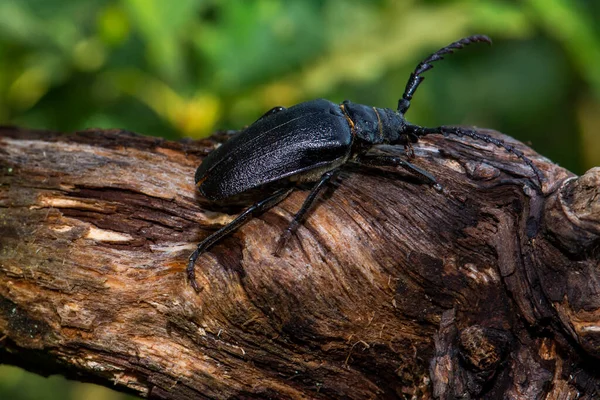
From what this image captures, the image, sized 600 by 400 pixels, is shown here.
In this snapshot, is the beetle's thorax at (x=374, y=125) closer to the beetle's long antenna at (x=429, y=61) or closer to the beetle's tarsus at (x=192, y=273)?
the beetle's long antenna at (x=429, y=61)

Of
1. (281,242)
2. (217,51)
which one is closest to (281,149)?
(281,242)

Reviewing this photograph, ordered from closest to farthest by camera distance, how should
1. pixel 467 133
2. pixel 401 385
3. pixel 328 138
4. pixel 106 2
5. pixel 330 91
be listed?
pixel 401 385 → pixel 467 133 → pixel 328 138 → pixel 106 2 → pixel 330 91

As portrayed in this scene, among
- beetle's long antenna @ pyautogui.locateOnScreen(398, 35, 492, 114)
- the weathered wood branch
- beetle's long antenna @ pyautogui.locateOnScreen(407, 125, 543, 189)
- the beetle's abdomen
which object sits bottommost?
the weathered wood branch

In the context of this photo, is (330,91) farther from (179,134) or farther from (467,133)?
(467,133)

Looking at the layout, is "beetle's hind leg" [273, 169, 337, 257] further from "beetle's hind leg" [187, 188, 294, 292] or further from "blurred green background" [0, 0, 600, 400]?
"blurred green background" [0, 0, 600, 400]

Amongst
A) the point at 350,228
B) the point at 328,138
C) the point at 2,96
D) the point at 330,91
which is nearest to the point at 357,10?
the point at 330,91

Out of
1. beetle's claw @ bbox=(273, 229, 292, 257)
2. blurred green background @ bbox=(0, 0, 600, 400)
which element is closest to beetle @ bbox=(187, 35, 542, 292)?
beetle's claw @ bbox=(273, 229, 292, 257)
